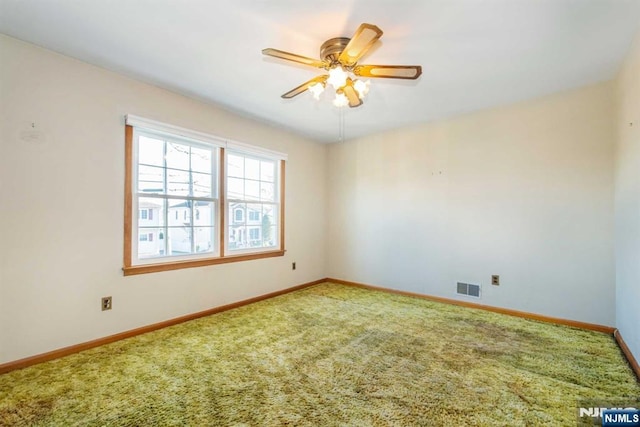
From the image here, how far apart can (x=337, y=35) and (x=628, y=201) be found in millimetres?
2713

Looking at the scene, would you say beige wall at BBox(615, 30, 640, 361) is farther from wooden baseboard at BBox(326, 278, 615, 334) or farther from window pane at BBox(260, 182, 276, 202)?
window pane at BBox(260, 182, 276, 202)

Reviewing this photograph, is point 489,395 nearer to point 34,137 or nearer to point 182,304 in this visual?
point 182,304

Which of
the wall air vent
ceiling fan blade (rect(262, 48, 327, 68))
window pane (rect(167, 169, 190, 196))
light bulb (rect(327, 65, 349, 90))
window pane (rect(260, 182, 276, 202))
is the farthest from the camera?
window pane (rect(260, 182, 276, 202))

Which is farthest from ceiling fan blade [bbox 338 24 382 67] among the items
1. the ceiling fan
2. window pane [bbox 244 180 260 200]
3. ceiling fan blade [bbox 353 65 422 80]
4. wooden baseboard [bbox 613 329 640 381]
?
wooden baseboard [bbox 613 329 640 381]

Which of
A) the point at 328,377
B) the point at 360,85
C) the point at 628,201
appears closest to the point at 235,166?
the point at 360,85

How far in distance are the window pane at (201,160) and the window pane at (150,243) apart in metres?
0.83

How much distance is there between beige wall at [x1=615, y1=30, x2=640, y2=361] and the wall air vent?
1243 mm

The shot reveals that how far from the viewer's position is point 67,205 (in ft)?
8.11

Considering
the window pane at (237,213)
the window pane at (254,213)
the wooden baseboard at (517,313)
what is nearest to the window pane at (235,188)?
the window pane at (237,213)

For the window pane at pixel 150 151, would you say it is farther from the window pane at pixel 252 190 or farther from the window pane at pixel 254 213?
the window pane at pixel 254 213

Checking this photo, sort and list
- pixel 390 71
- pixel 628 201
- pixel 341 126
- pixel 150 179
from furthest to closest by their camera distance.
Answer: pixel 341 126
pixel 150 179
pixel 628 201
pixel 390 71

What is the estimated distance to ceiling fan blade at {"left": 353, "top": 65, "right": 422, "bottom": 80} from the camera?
198 cm

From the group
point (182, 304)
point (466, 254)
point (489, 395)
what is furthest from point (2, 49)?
point (466, 254)

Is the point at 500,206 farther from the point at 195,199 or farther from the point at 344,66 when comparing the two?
the point at 195,199
